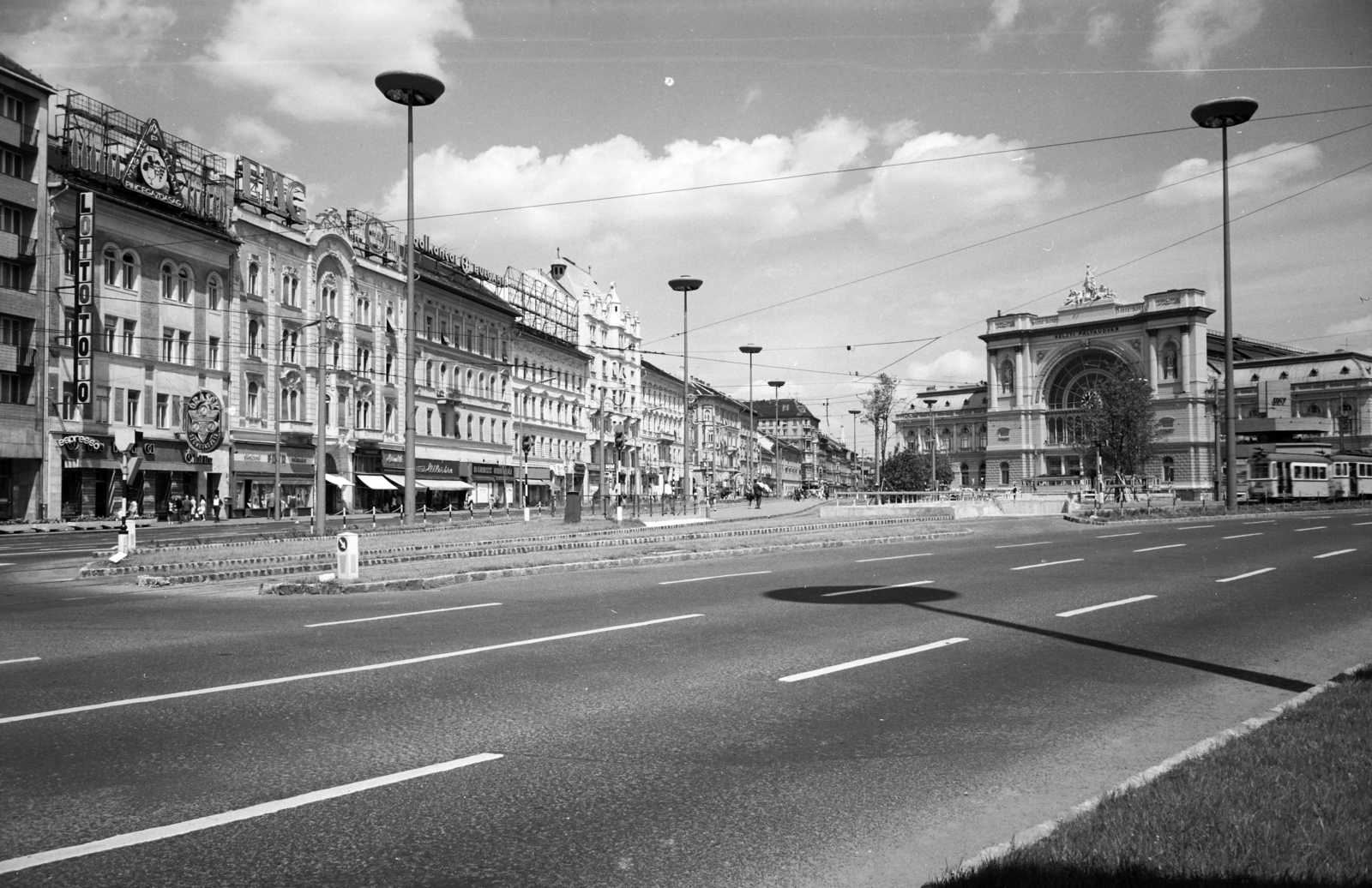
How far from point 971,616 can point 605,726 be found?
660 cm

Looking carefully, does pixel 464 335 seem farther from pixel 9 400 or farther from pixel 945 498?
pixel 945 498

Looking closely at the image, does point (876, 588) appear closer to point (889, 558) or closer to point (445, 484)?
point (889, 558)

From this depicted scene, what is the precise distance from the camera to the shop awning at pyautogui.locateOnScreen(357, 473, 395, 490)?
2450 inches

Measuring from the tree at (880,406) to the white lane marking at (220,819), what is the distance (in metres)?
82.3

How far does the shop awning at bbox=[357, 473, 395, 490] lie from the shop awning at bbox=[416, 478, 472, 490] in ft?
13.4

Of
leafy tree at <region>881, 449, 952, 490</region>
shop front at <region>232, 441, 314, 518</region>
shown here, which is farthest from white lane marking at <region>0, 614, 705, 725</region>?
leafy tree at <region>881, 449, 952, 490</region>

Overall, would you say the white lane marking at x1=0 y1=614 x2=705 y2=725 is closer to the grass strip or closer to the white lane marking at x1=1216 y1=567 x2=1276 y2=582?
the grass strip

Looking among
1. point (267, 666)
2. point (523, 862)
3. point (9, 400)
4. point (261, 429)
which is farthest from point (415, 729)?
point (261, 429)

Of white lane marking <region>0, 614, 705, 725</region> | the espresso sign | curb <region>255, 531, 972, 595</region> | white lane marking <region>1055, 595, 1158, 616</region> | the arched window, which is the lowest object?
curb <region>255, 531, 972, 595</region>

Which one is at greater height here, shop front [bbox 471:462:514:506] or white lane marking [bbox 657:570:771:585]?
shop front [bbox 471:462:514:506]

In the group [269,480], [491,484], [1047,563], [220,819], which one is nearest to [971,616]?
[1047,563]

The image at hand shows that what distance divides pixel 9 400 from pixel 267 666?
42589 mm

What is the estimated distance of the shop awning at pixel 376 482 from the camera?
62241 millimetres

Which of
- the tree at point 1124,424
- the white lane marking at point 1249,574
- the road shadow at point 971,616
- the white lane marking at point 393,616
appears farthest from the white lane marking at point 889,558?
the tree at point 1124,424
